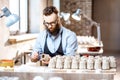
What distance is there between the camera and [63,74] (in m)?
2.53

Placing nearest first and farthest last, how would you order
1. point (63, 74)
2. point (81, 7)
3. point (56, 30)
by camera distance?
point (63, 74) → point (56, 30) → point (81, 7)

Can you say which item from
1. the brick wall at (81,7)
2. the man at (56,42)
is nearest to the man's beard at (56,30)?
the man at (56,42)

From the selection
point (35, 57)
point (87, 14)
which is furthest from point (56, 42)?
point (87, 14)

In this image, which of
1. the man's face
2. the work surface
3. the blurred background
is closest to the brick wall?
the blurred background

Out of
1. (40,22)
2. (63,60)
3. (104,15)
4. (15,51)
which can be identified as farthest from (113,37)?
(63,60)

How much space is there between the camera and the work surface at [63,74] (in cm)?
249

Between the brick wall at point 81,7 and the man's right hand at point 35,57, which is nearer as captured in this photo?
the man's right hand at point 35,57

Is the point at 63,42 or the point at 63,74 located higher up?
→ the point at 63,42

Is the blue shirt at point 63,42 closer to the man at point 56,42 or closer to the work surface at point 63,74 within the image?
the man at point 56,42

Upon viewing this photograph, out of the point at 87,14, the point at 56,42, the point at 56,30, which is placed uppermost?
the point at 87,14

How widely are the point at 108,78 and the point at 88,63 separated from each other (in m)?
0.22

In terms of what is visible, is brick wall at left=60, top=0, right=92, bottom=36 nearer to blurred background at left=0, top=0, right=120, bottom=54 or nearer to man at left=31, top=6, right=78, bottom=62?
blurred background at left=0, top=0, right=120, bottom=54

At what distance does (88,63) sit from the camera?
2.62m

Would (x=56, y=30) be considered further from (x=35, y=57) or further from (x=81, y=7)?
(x=81, y=7)
